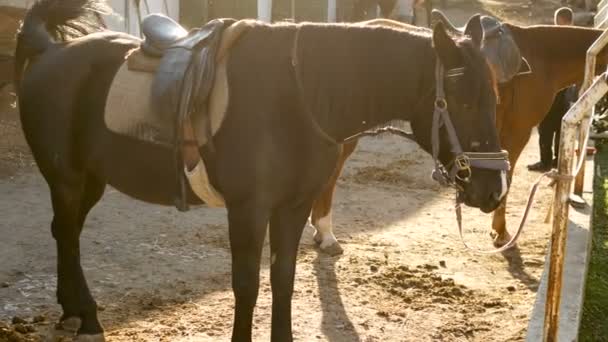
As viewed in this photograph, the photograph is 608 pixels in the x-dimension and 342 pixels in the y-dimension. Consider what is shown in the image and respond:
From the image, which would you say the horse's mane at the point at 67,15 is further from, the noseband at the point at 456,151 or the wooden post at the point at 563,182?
the wooden post at the point at 563,182

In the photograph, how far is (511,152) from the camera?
6.36 m

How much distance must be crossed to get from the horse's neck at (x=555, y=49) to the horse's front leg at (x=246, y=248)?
360 centimetres

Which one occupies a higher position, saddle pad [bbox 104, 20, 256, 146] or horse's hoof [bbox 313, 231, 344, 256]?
saddle pad [bbox 104, 20, 256, 146]

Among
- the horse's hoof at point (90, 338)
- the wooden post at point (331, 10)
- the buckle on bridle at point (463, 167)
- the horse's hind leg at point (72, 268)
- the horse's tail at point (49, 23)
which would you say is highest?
the horse's tail at point (49, 23)

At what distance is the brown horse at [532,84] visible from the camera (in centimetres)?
616

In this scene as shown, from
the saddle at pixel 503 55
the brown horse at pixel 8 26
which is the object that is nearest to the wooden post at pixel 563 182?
the saddle at pixel 503 55

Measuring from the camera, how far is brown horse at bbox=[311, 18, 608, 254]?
6.16 metres

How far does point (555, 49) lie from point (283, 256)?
359cm

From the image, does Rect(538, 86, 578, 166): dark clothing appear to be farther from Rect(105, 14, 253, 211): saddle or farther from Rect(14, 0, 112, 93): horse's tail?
Rect(105, 14, 253, 211): saddle

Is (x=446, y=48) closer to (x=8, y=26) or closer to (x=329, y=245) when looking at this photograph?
(x=329, y=245)

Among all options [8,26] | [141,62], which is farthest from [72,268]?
[8,26]

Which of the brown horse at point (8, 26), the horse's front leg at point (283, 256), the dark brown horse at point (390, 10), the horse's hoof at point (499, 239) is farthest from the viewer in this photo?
the dark brown horse at point (390, 10)

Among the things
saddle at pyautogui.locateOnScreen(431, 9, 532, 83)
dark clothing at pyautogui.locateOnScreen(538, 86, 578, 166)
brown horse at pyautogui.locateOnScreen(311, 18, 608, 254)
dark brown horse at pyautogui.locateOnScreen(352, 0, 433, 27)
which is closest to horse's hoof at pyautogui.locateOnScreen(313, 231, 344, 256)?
brown horse at pyautogui.locateOnScreen(311, 18, 608, 254)

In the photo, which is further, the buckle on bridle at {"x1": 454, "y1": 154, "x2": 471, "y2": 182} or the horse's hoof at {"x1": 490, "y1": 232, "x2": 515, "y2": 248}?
the horse's hoof at {"x1": 490, "y1": 232, "x2": 515, "y2": 248}
